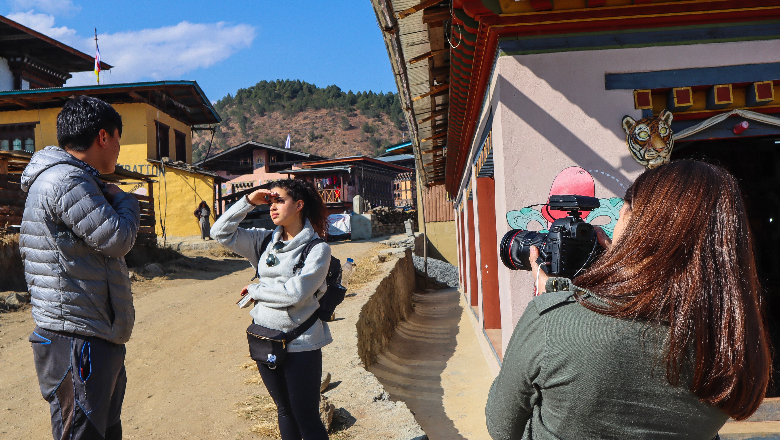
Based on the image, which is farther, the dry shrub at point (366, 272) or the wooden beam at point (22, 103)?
the wooden beam at point (22, 103)

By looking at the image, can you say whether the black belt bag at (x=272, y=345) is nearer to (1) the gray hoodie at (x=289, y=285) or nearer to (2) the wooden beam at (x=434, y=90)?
(1) the gray hoodie at (x=289, y=285)

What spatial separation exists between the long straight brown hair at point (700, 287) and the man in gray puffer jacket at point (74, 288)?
1.72m

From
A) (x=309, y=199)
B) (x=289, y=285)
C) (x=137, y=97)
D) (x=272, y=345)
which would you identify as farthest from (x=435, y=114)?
(x=137, y=97)

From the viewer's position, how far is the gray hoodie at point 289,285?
8.48ft

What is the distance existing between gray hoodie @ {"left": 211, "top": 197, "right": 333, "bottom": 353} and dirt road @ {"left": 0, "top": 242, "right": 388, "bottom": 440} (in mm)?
1229

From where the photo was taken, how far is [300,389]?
2533 mm

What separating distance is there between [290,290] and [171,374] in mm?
3568

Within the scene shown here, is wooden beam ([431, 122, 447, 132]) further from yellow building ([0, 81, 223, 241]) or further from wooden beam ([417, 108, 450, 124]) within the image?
yellow building ([0, 81, 223, 241])

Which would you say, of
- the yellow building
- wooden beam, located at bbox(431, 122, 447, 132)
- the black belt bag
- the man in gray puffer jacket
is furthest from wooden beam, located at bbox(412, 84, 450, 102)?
the yellow building

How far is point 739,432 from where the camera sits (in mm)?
3705

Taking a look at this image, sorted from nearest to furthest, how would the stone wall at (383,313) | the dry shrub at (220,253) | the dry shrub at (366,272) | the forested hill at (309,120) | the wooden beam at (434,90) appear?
1. the wooden beam at (434,90)
2. the stone wall at (383,313)
3. the dry shrub at (366,272)
4. the dry shrub at (220,253)
5. the forested hill at (309,120)

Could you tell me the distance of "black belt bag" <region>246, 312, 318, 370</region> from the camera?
254 cm

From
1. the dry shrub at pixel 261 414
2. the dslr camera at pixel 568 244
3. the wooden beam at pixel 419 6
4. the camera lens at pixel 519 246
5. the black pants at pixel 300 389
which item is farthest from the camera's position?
the wooden beam at pixel 419 6

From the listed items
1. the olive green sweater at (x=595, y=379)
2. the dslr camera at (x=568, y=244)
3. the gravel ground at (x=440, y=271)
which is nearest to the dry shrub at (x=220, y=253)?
the gravel ground at (x=440, y=271)
